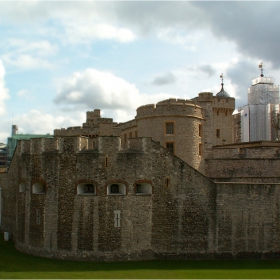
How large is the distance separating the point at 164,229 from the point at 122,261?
274 cm

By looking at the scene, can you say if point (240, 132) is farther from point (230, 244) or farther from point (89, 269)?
point (89, 269)

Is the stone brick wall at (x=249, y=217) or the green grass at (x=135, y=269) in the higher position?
the stone brick wall at (x=249, y=217)

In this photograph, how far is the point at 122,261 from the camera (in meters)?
23.7

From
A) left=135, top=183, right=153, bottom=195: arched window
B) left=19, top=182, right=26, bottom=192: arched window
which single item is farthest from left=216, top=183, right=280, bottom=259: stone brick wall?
left=19, top=182, right=26, bottom=192: arched window

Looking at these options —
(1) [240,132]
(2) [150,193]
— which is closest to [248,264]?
(2) [150,193]

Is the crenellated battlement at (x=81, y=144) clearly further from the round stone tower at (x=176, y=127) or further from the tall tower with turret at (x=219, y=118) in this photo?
the tall tower with turret at (x=219, y=118)

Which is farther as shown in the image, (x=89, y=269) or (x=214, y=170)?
(x=214, y=170)

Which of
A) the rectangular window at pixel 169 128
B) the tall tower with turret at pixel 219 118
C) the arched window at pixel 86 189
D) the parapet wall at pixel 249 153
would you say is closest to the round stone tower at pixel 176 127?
the rectangular window at pixel 169 128

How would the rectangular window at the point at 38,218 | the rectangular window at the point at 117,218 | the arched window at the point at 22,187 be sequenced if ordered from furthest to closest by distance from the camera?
the arched window at the point at 22,187 → the rectangular window at the point at 38,218 → the rectangular window at the point at 117,218

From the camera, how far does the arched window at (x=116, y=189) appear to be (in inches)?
951

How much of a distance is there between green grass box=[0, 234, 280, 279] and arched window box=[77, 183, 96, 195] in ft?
12.0

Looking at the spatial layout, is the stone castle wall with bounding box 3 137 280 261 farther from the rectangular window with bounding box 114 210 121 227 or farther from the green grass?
the green grass

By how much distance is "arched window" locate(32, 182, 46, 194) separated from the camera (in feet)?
83.7

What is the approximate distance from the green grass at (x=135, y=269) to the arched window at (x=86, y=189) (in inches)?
144
